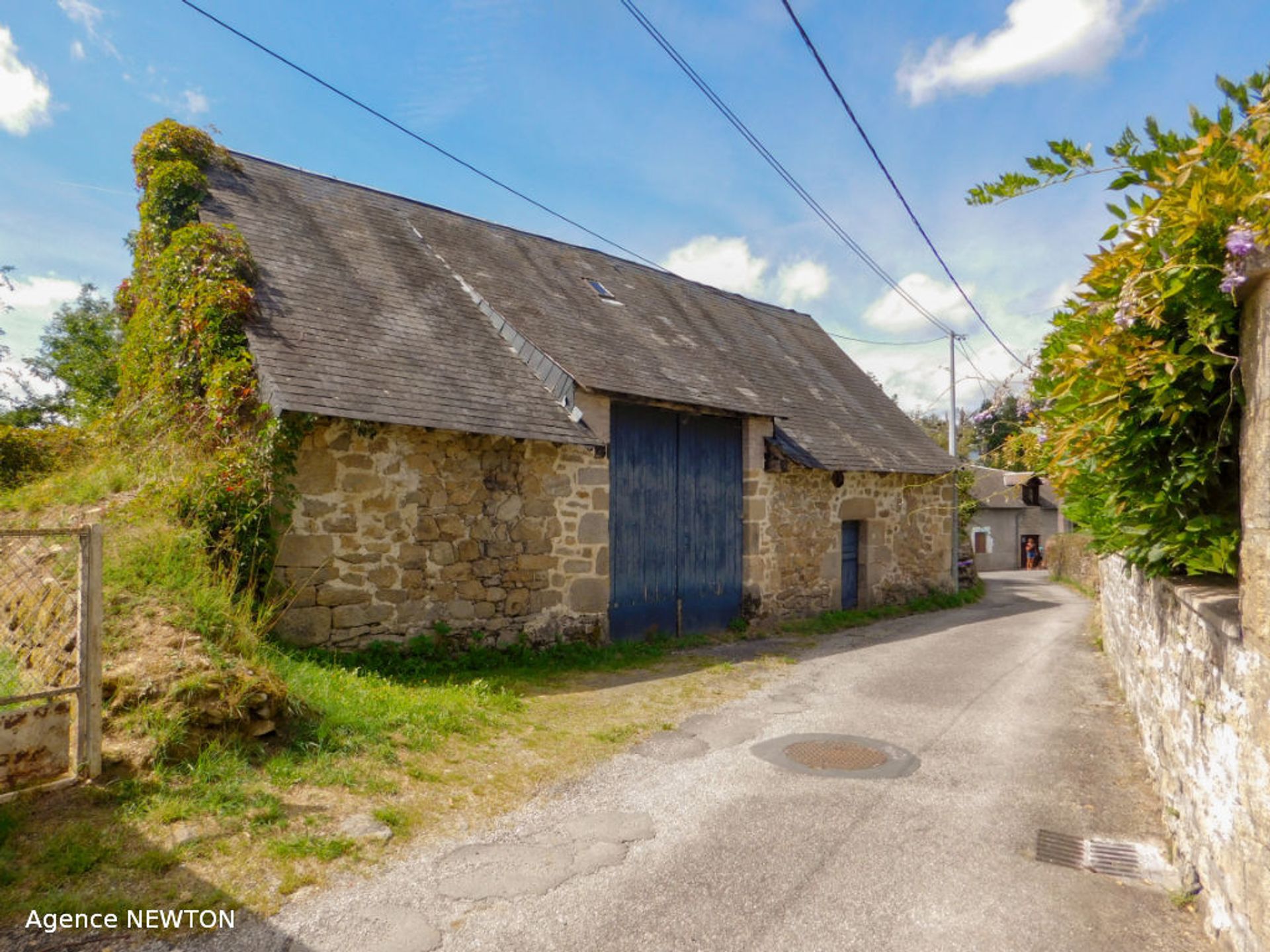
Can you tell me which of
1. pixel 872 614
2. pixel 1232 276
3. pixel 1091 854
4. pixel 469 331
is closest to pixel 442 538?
pixel 469 331

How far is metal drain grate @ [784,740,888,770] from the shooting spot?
5250 millimetres

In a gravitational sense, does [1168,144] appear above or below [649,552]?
above

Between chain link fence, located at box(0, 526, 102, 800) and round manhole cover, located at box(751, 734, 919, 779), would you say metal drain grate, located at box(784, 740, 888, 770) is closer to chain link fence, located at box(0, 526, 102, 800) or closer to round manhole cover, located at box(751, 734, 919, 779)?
round manhole cover, located at box(751, 734, 919, 779)

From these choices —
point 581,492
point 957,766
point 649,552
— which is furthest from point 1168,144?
point 649,552

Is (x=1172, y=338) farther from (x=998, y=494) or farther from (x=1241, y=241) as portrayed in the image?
(x=998, y=494)

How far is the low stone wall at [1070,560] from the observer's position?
67.1 feet

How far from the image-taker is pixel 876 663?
350 inches

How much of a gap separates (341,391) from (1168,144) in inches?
259

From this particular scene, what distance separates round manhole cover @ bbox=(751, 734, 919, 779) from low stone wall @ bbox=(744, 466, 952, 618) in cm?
471

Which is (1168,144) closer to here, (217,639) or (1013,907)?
(1013,907)

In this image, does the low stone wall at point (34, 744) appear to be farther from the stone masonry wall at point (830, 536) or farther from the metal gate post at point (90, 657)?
the stone masonry wall at point (830, 536)

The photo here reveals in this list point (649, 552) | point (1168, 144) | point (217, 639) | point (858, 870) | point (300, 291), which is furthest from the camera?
point (649, 552)

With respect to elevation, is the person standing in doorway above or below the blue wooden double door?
below

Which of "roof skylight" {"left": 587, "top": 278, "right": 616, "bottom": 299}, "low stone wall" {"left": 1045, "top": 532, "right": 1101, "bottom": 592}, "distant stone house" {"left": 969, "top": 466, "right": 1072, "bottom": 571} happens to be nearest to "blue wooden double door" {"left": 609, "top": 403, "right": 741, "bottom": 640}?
"roof skylight" {"left": 587, "top": 278, "right": 616, "bottom": 299}
